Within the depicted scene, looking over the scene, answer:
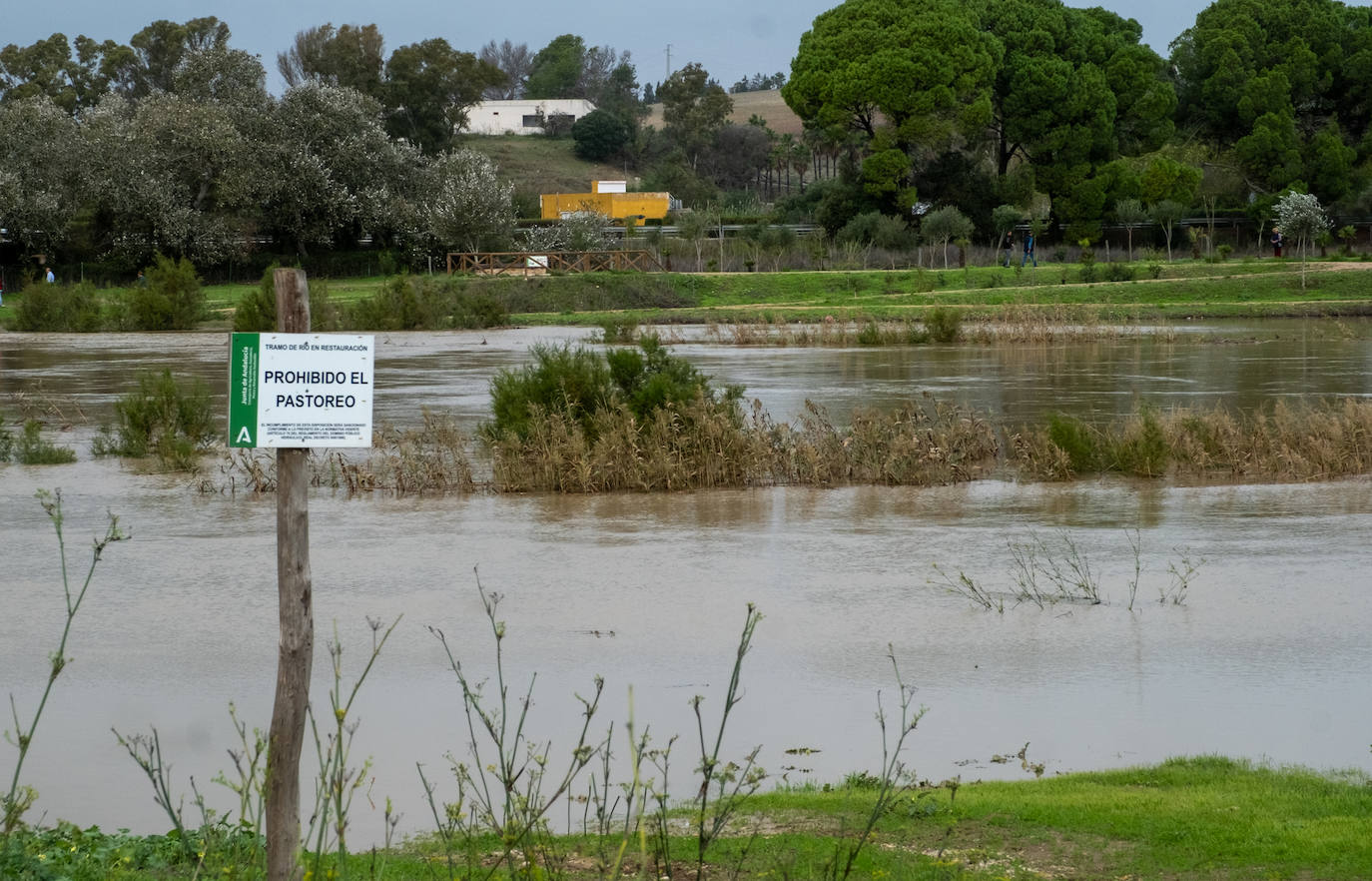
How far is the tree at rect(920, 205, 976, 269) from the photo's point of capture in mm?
58062

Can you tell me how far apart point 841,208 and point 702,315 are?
18.7 m

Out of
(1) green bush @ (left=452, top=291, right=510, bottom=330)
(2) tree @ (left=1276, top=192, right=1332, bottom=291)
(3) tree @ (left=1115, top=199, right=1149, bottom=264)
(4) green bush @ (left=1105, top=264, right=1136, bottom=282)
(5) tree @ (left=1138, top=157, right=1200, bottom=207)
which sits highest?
(5) tree @ (left=1138, top=157, right=1200, bottom=207)

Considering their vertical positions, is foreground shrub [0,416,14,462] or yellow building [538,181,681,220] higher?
yellow building [538,181,681,220]

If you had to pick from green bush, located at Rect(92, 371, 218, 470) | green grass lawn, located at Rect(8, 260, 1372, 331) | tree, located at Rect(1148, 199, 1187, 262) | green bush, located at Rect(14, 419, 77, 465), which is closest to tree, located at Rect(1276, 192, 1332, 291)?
green grass lawn, located at Rect(8, 260, 1372, 331)

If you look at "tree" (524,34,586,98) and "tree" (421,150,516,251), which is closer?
"tree" (421,150,516,251)

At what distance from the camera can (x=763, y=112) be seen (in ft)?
565

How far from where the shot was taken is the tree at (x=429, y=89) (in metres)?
83.9

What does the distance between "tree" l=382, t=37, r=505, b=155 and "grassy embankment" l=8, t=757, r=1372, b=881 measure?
79.4m

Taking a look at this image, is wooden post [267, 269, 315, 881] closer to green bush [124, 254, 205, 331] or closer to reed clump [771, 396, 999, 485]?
reed clump [771, 396, 999, 485]

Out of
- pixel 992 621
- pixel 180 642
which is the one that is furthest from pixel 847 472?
pixel 180 642

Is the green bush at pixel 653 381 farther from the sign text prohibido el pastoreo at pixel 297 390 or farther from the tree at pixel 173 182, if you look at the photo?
the tree at pixel 173 182

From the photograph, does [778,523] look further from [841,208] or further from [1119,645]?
[841,208]

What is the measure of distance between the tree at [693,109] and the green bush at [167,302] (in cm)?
6924

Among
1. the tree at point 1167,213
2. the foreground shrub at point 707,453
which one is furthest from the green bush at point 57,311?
the tree at point 1167,213
